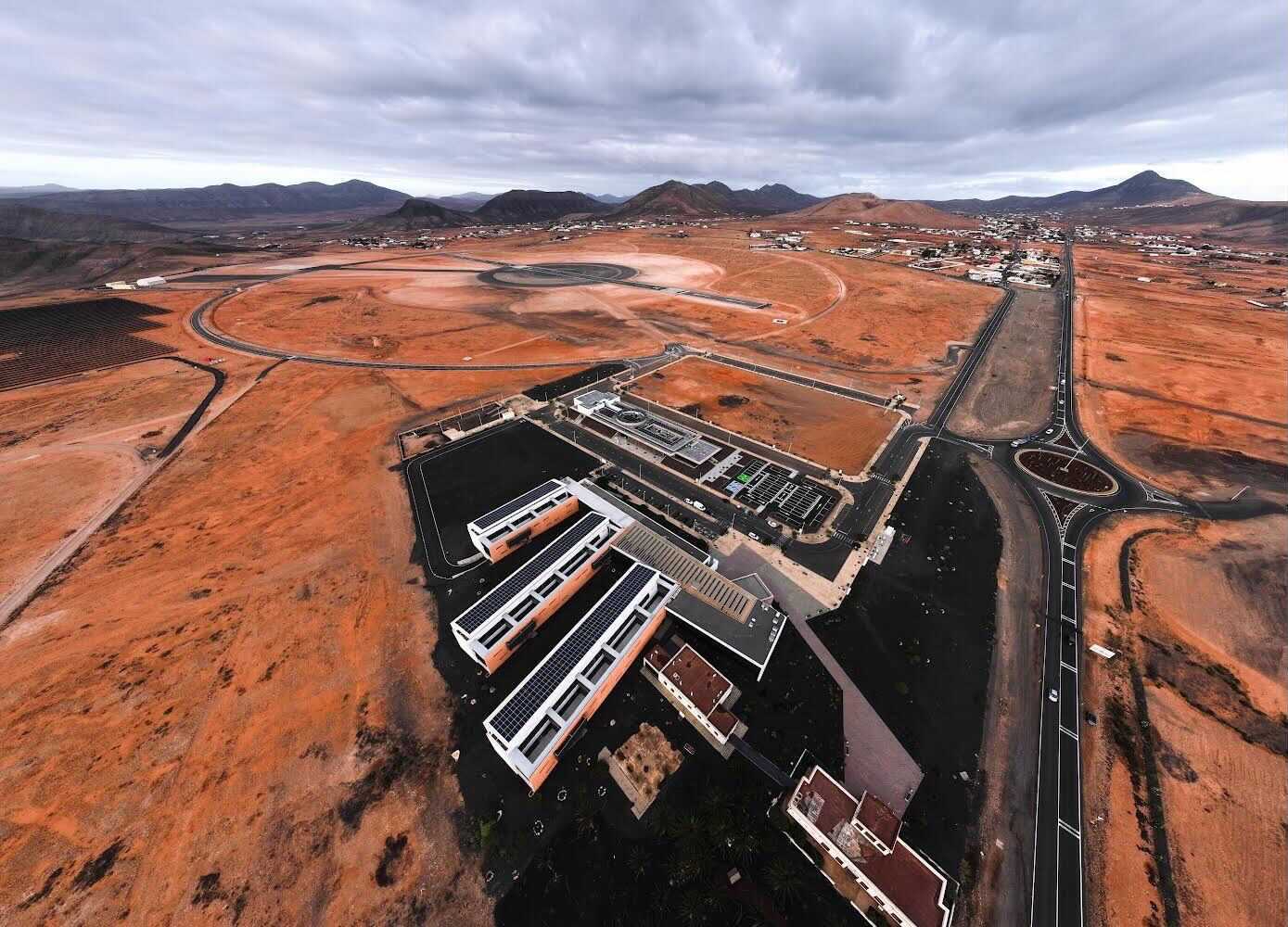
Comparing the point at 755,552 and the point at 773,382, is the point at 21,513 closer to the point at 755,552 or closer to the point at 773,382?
the point at 755,552

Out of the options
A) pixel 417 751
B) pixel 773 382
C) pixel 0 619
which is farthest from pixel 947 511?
pixel 0 619

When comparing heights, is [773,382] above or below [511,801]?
above

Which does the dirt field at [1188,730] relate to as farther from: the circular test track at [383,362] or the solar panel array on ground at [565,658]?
the circular test track at [383,362]

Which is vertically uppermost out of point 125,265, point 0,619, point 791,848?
point 125,265

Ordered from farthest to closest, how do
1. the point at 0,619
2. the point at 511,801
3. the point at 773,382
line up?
the point at 773,382
the point at 0,619
the point at 511,801

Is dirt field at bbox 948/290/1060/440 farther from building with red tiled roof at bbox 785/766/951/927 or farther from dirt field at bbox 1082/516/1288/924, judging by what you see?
building with red tiled roof at bbox 785/766/951/927

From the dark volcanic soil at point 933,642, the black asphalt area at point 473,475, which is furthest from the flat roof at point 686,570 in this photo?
the black asphalt area at point 473,475
